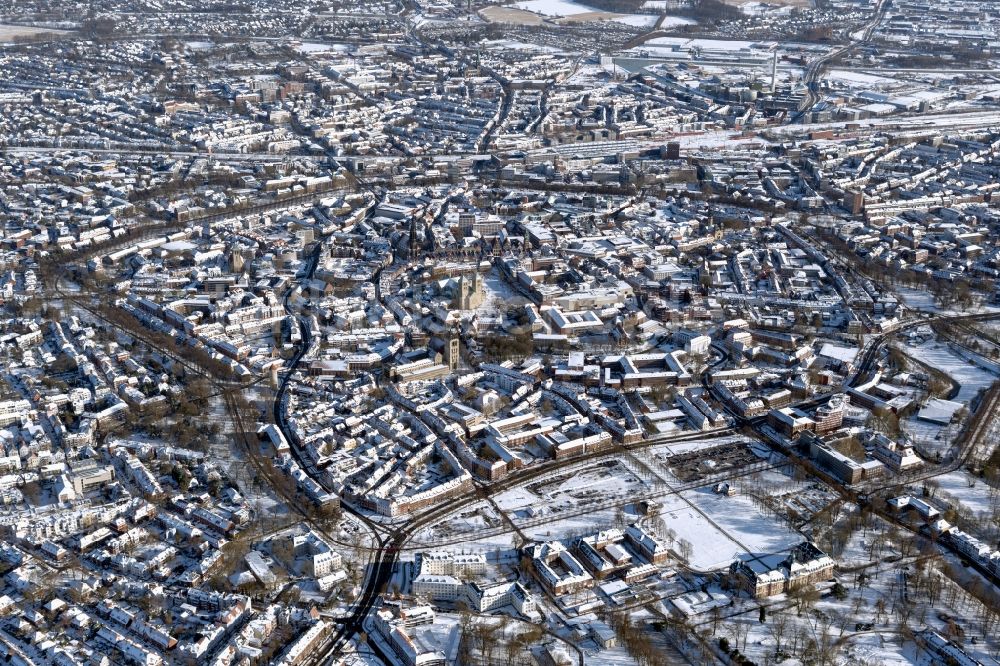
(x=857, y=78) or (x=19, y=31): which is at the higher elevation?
(x=857, y=78)

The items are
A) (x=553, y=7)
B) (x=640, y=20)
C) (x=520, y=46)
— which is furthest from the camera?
(x=553, y=7)

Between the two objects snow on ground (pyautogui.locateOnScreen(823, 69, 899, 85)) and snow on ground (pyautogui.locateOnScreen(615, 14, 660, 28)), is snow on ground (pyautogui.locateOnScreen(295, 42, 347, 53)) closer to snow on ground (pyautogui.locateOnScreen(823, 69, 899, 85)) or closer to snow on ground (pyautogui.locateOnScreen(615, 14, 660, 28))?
Result: snow on ground (pyautogui.locateOnScreen(615, 14, 660, 28))

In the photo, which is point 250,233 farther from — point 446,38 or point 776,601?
point 446,38

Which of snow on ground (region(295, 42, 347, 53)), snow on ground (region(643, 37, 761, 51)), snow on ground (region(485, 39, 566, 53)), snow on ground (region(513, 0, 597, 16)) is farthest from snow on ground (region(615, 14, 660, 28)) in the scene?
snow on ground (region(295, 42, 347, 53))

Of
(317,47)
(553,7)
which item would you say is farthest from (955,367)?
(553,7)

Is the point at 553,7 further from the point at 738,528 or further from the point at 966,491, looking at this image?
the point at 738,528

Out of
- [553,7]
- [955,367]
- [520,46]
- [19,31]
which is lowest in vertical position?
[955,367]

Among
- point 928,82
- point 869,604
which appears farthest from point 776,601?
point 928,82

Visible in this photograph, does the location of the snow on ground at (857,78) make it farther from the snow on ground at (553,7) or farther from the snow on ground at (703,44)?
the snow on ground at (553,7)
